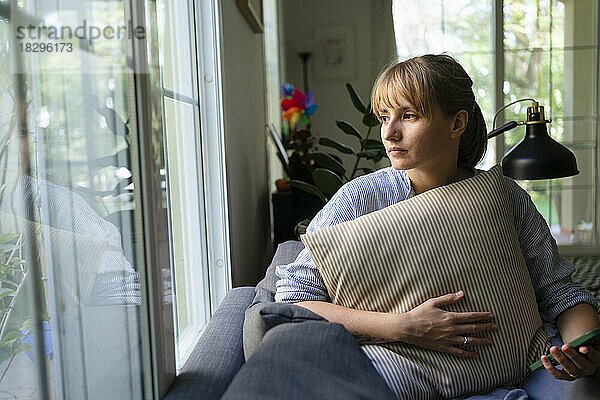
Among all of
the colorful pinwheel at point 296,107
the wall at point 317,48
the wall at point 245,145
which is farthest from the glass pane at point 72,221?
the wall at point 317,48

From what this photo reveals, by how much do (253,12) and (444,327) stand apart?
1865 millimetres

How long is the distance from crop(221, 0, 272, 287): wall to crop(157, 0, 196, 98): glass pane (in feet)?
0.44

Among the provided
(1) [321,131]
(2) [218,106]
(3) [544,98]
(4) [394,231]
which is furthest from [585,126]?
(4) [394,231]

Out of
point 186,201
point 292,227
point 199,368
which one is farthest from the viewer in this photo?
point 292,227

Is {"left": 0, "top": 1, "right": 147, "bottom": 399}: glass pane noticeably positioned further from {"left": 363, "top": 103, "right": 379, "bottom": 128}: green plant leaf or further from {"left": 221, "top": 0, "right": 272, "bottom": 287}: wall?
{"left": 363, "top": 103, "right": 379, "bottom": 128}: green plant leaf

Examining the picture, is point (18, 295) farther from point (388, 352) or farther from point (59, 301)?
point (388, 352)

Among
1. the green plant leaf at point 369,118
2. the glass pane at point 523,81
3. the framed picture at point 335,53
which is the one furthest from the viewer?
the framed picture at point 335,53

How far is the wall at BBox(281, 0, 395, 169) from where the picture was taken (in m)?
4.91

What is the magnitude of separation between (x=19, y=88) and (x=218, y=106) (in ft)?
4.31

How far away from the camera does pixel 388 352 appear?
1146mm

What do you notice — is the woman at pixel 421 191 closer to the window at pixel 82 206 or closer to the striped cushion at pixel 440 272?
the striped cushion at pixel 440 272

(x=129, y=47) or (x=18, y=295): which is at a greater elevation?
(x=129, y=47)

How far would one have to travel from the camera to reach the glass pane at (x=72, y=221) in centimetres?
71

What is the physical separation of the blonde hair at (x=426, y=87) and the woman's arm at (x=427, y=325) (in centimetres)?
38
